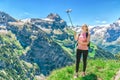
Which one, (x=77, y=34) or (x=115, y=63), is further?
(x=115, y=63)

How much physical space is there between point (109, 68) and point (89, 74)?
1808mm

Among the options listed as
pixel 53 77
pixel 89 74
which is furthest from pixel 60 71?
pixel 89 74

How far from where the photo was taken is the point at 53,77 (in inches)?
838

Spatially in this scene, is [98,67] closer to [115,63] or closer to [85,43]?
[115,63]

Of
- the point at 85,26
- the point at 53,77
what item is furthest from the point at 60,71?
the point at 85,26

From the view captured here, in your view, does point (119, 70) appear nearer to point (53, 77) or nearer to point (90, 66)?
point (90, 66)

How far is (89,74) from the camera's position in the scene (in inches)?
815

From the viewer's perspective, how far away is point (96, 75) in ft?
68.3

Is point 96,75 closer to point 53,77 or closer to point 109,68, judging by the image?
point 109,68

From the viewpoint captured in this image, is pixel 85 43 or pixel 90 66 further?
pixel 90 66

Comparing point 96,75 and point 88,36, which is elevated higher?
point 88,36

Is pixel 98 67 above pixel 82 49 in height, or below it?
below

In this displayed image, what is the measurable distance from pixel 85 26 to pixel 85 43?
113cm

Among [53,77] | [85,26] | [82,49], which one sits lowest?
[53,77]
